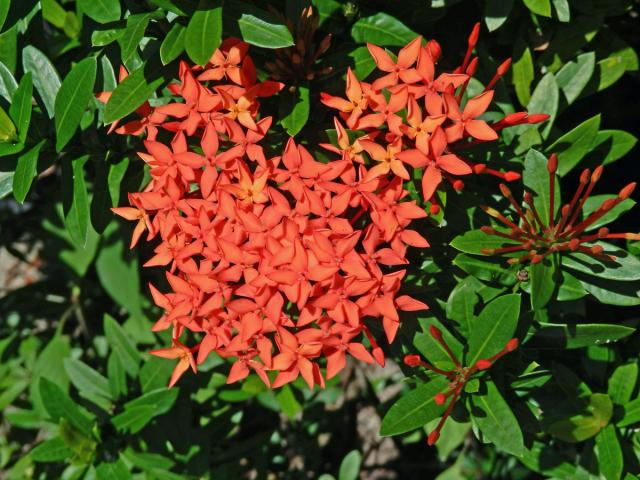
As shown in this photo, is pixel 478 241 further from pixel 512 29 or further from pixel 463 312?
pixel 512 29

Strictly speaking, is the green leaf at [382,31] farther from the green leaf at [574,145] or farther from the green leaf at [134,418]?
the green leaf at [134,418]

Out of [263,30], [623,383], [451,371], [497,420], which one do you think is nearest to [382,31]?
[263,30]

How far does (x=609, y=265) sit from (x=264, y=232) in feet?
2.38

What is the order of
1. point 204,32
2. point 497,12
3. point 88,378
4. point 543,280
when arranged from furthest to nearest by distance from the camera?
1. point 88,378
2. point 497,12
3. point 543,280
4. point 204,32

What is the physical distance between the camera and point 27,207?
9.91 ft

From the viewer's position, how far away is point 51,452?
2.04 meters

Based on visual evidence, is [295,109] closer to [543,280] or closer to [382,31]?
[382,31]

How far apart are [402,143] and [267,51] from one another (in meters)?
0.43

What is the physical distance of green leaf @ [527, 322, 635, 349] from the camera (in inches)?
61.9

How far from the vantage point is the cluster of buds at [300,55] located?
156 cm

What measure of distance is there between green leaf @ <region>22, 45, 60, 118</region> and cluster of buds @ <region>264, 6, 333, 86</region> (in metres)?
0.51

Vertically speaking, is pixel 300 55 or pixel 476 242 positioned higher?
pixel 300 55

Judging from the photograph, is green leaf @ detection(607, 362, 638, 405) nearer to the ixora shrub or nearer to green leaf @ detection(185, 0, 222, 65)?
the ixora shrub

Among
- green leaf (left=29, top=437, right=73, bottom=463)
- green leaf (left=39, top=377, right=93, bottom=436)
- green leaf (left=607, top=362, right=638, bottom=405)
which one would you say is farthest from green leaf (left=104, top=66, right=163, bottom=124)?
green leaf (left=607, top=362, right=638, bottom=405)
